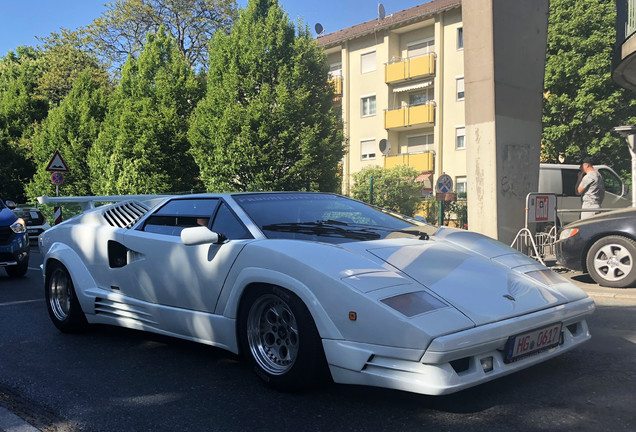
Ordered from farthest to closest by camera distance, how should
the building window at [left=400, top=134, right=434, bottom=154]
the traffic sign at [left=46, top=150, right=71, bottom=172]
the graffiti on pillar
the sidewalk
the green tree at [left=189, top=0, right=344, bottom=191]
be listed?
the building window at [left=400, top=134, right=434, bottom=154] → the traffic sign at [left=46, top=150, right=71, bottom=172] → the green tree at [left=189, top=0, right=344, bottom=191] → the graffiti on pillar → the sidewalk

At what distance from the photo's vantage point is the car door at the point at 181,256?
3.70m

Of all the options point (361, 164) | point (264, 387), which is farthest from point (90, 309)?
point (361, 164)

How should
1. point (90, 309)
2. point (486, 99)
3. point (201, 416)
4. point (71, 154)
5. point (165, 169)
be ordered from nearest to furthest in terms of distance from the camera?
1. point (201, 416)
2. point (90, 309)
3. point (486, 99)
4. point (165, 169)
5. point (71, 154)

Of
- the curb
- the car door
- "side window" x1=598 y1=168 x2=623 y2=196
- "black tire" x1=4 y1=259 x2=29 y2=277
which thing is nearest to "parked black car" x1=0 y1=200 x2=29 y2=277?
"black tire" x1=4 y1=259 x2=29 y2=277

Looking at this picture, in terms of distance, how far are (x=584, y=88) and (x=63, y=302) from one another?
25397mm

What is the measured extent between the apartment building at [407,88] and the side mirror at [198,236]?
23766 mm

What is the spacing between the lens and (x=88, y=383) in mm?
3627

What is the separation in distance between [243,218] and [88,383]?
1.53 meters

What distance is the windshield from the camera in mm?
3668

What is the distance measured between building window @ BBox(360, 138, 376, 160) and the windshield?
2966 cm

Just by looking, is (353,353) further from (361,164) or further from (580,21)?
(361,164)

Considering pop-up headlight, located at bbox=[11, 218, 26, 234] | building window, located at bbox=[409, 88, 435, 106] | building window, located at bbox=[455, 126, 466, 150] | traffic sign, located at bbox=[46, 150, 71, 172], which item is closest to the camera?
pop-up headlight, located at bbox=[11, 218, 26, 234]

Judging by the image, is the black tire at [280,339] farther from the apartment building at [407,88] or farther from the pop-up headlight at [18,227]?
the apartment building at [407,88]

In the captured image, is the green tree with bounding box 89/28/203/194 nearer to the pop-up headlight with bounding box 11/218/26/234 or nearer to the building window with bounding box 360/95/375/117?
the pop-up headlight with bounding box 11/218/26/234
